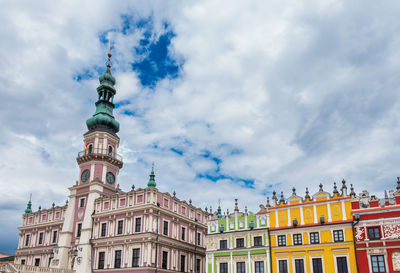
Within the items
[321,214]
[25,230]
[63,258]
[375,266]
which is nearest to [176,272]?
[63,258]

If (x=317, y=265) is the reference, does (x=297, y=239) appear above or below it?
above

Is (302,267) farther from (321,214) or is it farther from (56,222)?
(56,222)

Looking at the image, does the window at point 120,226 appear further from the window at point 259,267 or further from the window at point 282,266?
the window at point 282,266

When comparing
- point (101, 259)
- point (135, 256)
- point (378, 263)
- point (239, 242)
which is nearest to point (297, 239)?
point (239, 242)

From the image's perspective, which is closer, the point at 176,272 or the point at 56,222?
the point at 176,272

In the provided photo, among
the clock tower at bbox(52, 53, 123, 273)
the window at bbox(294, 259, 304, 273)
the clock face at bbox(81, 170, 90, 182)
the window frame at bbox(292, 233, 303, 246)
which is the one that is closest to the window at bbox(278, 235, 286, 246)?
the window frame at bbox(292, 233, 303, 246)

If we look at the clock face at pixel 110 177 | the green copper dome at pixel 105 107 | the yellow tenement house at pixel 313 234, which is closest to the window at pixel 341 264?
the yellow tenement house at pixel 313 234

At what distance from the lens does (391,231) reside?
35.2 m

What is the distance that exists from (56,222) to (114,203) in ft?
44.2

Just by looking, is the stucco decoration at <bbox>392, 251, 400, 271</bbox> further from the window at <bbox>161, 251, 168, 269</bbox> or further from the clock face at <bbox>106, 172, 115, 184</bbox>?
the clock face at <bbox>106, 172, 115, 184</bbox>

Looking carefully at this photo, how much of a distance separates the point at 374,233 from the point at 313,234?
6.03 meters

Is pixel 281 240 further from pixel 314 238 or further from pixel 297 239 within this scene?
pixel 314 238

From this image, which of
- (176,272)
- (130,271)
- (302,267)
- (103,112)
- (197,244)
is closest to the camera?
(302,267)

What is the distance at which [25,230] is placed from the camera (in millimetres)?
62875
